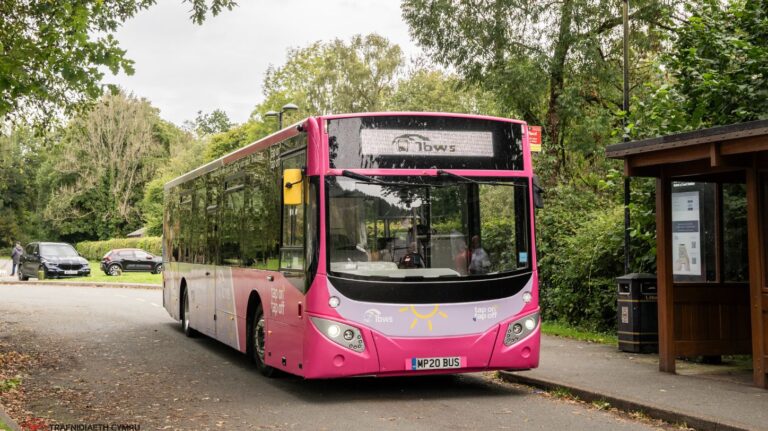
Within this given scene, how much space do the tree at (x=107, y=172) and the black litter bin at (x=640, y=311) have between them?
215 ft

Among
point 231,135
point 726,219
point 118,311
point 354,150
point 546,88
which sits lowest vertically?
point 118,311

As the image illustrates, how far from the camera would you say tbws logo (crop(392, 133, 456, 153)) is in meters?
10.2

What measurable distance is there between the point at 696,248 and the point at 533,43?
1367cm

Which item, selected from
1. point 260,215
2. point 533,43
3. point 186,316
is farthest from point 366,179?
point 533,43

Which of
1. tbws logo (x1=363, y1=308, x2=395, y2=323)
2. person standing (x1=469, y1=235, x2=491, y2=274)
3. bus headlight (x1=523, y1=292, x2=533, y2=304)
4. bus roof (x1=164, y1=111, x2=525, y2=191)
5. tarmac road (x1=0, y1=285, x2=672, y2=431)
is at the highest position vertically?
Answer: bus roof (x1=164, y1=111, x2=525, y2=191)

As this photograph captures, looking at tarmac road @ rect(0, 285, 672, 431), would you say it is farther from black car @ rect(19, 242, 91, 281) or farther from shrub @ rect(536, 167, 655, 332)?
black car @ rect(19, 242, 91, 281)

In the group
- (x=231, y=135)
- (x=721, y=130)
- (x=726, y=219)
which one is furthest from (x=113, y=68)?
(x=231, y=135)

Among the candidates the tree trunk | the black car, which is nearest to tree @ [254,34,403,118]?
the black car

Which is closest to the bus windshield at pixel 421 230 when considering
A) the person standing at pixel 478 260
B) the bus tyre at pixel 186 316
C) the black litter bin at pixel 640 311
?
the person standing at pixel 478 260

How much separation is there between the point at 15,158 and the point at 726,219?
93261 millimetres

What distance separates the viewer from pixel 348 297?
9766mm

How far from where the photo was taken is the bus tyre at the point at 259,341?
39.4 feet

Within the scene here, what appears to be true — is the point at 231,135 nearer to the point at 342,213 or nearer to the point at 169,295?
the point at 169,295

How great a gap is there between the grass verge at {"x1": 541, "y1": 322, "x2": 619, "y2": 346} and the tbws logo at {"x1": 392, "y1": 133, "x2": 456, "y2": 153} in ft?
21.3
